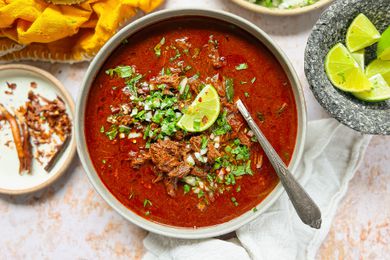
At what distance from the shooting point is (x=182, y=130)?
7.43 feet

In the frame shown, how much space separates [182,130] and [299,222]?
784 mm

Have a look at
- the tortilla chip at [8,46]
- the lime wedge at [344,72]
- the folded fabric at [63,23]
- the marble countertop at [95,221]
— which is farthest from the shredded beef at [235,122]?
the tortilla chip at [8,46]

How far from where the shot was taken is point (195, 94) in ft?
7.40

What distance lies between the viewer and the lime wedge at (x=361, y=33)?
2354 millimetres

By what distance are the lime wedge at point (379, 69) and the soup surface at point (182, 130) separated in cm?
41

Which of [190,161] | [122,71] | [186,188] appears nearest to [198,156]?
[190,161]

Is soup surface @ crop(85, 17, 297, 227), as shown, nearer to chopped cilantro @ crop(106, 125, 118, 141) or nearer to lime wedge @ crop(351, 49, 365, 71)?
chopped cilantro @ crop(106, 125, 118, 141)

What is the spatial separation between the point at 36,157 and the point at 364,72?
1.57 meters

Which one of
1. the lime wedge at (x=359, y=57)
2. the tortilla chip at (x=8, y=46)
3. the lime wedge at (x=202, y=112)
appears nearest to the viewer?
the lime wedge at (x=202, y=112)

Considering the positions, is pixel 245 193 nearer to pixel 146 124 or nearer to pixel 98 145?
pixel 146 124

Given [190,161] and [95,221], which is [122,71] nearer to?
[190,161]

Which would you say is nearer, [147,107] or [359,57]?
[147,107]

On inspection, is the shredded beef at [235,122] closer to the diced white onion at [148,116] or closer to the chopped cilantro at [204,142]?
the chopped cilantro at [204,142]

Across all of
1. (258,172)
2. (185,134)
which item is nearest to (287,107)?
(258,172)
